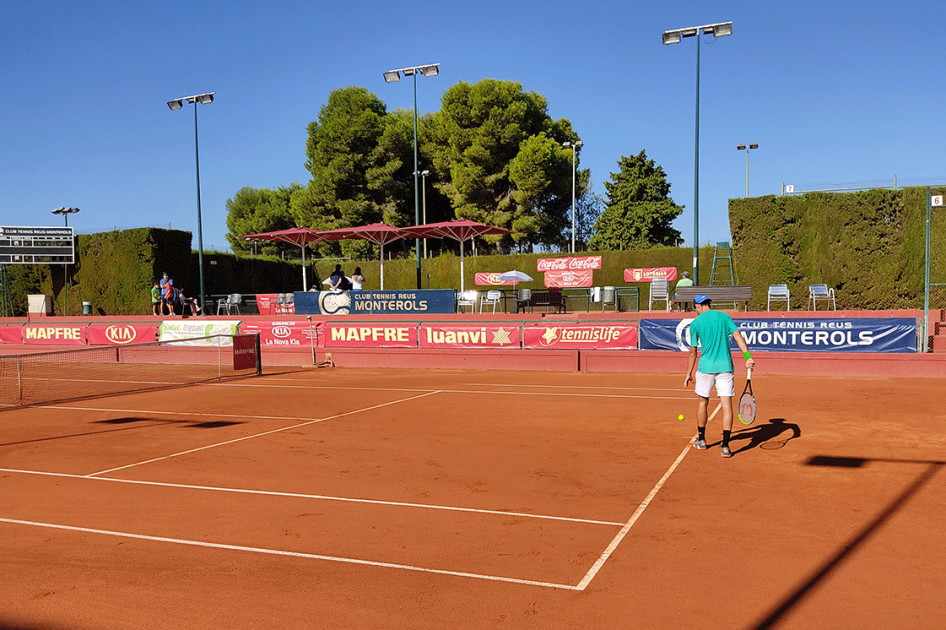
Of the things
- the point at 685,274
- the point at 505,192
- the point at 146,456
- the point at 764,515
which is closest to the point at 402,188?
the point at 505,192

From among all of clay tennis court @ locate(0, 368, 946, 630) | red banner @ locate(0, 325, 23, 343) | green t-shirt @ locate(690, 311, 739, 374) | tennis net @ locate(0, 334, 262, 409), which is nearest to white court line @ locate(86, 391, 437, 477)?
clay tennis court @ locate(0, 368, 946, 630)

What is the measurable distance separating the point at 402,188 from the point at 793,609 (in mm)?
49924

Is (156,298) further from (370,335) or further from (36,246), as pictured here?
(370,335)

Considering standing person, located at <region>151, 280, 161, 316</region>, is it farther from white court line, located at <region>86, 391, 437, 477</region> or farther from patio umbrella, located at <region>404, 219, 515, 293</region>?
white court line, located at <region>86, 391, 437, 477</region>

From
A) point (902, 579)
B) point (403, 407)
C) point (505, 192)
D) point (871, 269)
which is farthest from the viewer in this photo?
point (505, 192)

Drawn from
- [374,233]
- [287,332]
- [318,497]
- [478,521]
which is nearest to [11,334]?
[287,332]

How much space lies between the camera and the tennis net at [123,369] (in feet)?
52.7

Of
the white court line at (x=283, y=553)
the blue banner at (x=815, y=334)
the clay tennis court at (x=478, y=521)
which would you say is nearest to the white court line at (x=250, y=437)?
the clay tennis court at (x=478, y=521)

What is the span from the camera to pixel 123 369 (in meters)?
21.2

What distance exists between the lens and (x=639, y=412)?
11.5 m

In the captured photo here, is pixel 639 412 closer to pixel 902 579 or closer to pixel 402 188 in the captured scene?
pixel 902 579

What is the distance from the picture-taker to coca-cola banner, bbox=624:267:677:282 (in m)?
30.8

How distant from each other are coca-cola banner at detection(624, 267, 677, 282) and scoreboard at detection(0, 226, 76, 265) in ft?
89.2

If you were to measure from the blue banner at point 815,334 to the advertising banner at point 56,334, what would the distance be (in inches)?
816
